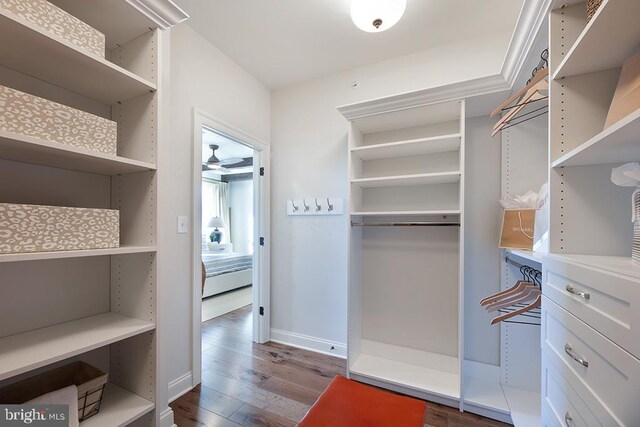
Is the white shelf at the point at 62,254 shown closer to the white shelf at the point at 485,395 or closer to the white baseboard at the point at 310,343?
the white baseboard at the point at 310,343

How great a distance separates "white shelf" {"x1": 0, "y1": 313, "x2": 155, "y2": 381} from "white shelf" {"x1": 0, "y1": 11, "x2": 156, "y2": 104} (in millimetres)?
1150

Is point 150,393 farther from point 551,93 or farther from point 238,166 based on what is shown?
point 238,166

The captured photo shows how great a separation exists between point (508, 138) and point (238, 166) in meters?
5.57

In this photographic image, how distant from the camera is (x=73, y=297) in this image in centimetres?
128

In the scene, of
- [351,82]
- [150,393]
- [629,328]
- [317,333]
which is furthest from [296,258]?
[629,328]

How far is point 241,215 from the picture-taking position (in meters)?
7.57

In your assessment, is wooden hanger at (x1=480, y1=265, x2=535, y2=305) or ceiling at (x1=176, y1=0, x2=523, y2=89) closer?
wooden hanger at (x1=480, y1=265, x2=535, y2=305)

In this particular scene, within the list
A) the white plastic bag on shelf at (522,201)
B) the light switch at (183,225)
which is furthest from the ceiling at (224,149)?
the white plastic bag on shelf at (522,201)

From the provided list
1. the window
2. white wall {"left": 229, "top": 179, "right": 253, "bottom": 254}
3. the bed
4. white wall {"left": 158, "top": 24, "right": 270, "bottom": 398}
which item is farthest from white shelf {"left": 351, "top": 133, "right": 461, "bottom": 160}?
the window

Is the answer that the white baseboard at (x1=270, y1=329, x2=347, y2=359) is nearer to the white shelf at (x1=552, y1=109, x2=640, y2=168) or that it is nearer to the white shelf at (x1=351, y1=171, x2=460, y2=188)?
the white shelf at (x1=351, y1=171, x2=460, y2=188)

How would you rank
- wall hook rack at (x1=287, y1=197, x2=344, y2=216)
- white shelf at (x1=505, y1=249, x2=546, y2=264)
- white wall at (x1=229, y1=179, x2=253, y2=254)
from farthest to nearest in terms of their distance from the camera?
white wall at (x1=229, y1=179, x2=253, y2=254) < wall hook rack at (x1=287, y1=197, x2=344, y2=216) < white shelf at (x1=505, y1=249, x2=546, y2=264)

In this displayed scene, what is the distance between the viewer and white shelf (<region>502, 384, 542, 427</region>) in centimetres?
160

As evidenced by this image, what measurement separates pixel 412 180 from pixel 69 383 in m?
2.37

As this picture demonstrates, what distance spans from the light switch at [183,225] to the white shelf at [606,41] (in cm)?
226
